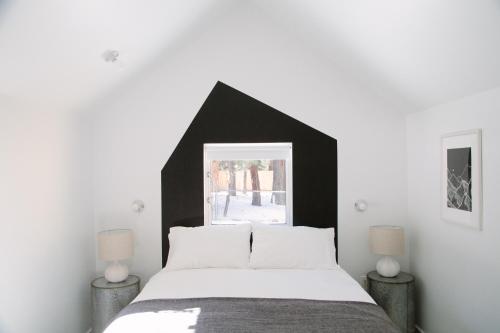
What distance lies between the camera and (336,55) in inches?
144

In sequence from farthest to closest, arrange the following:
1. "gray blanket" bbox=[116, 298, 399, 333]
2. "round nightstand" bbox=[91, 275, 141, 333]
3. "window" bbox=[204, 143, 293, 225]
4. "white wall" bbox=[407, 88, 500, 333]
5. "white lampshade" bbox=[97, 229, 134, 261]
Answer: "window" bbox=[204, 143, 293, 225] < "white lampshade" bbox=[97, 229, 134, 261] < "round nightstand" bbox=[91, 275, 141, 333] < "white wall" bbox=[407, 88, 500, 333] < "gray blanket" bbox=[116, 298, 399, 333]

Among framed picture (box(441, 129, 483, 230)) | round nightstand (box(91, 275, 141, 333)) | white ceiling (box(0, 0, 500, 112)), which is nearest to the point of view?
white ceiling (box(0, 0, 500, 112))

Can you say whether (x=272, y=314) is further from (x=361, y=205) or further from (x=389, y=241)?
(x=361, y=205)

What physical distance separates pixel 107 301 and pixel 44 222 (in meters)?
0.83

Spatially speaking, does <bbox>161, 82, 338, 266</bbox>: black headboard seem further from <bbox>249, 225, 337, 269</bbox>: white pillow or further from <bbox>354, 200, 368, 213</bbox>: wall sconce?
<bbox>249, 225, 337, 269</bbox>: white pillow

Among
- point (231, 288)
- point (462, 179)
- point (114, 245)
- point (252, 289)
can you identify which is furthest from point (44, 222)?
point (462, 179)

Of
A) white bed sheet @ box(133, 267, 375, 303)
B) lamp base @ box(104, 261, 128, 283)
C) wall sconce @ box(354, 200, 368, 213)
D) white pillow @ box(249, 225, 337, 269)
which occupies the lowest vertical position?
lamp base @ box(104, 261, 128, 283)

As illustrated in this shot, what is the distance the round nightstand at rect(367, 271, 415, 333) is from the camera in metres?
3.42

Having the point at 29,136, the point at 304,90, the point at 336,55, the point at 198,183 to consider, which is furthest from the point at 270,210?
the point at 29,136

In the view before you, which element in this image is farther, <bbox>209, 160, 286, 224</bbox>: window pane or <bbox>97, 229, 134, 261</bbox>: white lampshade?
<bbox>209, 160, 286, 224</bbox>: window pane

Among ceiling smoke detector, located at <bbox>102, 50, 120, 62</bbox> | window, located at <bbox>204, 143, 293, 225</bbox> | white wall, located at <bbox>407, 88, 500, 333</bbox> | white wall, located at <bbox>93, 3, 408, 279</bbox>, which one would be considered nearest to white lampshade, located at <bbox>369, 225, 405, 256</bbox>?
white wall, located at <bbox>407, 88, 500, 333</bbox>

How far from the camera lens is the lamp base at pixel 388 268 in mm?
3551

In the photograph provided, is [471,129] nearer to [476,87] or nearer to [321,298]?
[476,87]

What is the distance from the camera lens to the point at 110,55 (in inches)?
117
